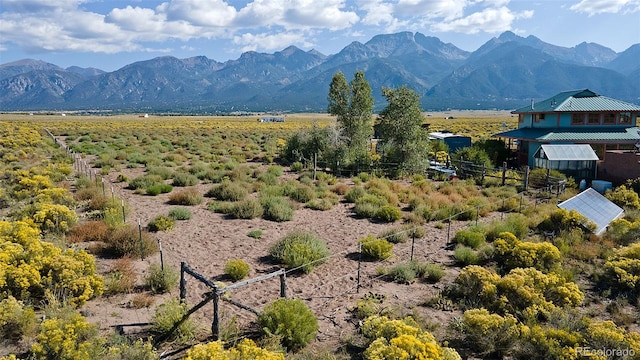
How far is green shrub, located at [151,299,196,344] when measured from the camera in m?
6.92

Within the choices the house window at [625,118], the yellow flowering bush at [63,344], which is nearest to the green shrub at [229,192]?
the yellow flowering bush at [63,344]

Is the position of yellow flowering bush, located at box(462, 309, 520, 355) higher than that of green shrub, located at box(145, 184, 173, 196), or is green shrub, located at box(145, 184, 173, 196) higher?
green shrub, located at box(145, 184, 173, 196)

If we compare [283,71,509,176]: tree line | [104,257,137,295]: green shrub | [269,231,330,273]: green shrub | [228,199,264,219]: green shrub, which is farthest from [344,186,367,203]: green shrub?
[104,257,137,295]: green shrub

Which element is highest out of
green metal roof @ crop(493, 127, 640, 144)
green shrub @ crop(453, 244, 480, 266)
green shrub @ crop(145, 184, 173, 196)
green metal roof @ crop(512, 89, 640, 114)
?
green metal roof @ crop(512, 89, 640, 114)

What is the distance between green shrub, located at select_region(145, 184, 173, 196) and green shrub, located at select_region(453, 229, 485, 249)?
13072 mm

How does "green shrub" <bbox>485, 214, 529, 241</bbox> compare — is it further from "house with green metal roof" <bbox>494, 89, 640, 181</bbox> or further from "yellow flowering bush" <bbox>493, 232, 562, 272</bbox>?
"house with green metal roof" <bbox>494, 89, 640, 181</bbox>

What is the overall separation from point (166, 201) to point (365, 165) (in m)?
12.6

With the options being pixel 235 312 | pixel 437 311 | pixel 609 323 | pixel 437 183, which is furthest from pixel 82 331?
pixel 437 183

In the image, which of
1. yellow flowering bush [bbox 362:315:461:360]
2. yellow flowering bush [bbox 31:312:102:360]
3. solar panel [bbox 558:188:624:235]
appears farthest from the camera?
solar panel [bbox 558:188:624:235]

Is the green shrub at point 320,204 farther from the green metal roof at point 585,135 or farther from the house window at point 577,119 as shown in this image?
A: the house window at point 577,119

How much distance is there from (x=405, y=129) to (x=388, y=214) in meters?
10.8

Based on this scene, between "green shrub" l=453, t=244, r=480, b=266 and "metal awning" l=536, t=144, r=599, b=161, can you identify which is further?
"metal awning" l=536, t=144, r=599, b=161

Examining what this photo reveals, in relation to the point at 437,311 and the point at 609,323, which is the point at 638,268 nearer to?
the point at 609,323

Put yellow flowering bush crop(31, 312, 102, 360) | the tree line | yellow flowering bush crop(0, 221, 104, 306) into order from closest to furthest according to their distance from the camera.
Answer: yellow flowering bush crop(31, 312, 102, 360) < yellow flowering bush crop(0, 221, 104, 306) < the tree line
